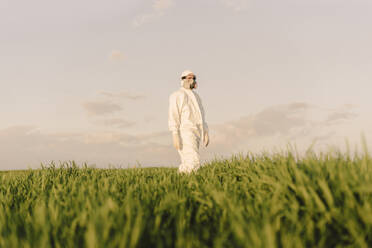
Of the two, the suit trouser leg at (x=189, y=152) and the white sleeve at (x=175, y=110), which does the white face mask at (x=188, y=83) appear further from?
the suit trouser leg at (x=189, y=152)

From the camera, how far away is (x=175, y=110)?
22.4ft

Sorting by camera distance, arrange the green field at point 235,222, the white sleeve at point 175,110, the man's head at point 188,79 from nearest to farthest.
Result: the green field at point 235,222 → the white sleeve at point 175,110 → the man's head at point 188,79

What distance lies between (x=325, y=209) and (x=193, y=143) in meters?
4.36

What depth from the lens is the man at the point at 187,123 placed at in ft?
21.9

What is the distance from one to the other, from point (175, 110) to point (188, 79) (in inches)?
32.5

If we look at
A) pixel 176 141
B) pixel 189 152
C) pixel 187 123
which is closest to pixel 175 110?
pixel 187 123

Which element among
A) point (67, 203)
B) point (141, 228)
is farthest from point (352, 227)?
point (67, 203)

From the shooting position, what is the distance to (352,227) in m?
2.31

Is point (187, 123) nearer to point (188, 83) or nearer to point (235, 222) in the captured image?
point (188, 83)

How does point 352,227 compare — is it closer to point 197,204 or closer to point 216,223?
point 216,223

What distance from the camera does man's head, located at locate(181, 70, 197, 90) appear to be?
7062mm

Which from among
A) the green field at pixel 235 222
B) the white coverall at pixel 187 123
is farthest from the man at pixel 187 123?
the green field at pixel 235 222

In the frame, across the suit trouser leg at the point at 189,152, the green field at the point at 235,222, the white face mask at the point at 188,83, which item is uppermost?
the white face mask at the point at 188,83

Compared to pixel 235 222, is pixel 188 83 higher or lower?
higher
